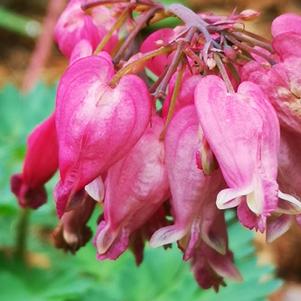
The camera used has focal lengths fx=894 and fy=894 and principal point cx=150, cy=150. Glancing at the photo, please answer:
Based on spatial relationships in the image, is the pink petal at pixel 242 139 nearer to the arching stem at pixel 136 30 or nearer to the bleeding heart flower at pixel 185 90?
the bleeding heart flower at pixel 185 90

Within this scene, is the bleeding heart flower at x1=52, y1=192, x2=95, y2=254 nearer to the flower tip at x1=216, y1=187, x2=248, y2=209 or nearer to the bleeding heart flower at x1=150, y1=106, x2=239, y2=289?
the bleeding heart flower at x1=150, y1=106, x2=239, y2=289

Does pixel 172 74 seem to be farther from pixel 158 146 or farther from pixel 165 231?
pixel 165 231

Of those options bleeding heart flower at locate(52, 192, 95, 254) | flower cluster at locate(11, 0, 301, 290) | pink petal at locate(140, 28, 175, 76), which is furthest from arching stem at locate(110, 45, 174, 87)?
bleeding heart flower at locate(52, 192, 95, 254)

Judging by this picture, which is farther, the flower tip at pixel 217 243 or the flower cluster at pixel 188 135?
the flower tip at pixel 217 243

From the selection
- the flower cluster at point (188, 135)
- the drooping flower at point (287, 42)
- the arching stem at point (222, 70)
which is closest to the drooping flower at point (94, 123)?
the flower cluster at point (188, 135)

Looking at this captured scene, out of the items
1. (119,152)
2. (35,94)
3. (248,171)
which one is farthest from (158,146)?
(35,94)

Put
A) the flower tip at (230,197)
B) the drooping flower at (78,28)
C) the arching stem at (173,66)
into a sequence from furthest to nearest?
the drooping flower at (78,28) → the arching stem at (173,66) → the flower tip at (230,197)
